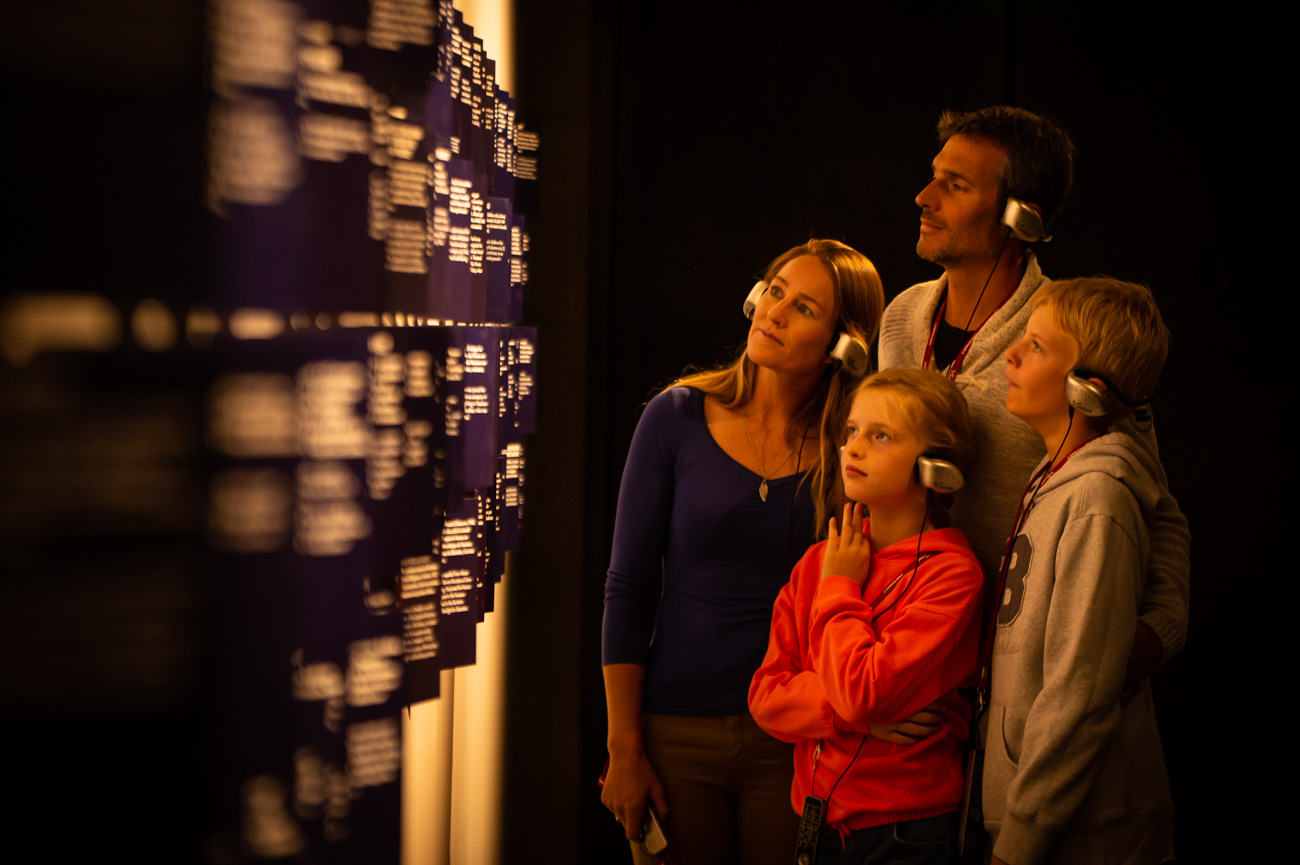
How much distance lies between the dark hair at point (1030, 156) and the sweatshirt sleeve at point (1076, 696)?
2.43 ft

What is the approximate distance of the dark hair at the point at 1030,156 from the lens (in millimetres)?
1631

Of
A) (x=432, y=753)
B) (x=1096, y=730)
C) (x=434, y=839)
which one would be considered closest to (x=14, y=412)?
(x=1096, y=730)

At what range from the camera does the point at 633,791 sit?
154 centimetres

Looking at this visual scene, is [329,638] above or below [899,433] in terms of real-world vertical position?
below

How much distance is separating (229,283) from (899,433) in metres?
1.00

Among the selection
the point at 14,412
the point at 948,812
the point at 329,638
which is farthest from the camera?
the point at 948,812

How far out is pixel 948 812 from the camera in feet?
4.34

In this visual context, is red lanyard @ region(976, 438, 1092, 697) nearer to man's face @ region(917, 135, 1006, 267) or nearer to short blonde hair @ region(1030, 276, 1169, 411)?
short blonde hair @ region(1030, 276, 1169, 411)

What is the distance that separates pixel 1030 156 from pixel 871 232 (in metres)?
1.01

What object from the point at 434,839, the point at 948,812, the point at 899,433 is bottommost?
the point at 434,839

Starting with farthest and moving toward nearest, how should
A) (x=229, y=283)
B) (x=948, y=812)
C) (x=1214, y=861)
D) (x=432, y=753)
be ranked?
(x=1214, y=861)
(x=432, y=753)
(x=948, y=812)
(x=229, y=283)

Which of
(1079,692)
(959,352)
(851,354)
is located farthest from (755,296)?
(1079,692)

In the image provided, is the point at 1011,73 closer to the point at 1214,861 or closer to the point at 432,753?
the point at 1214,861

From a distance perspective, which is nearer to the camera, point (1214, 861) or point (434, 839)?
point (434, 839)
